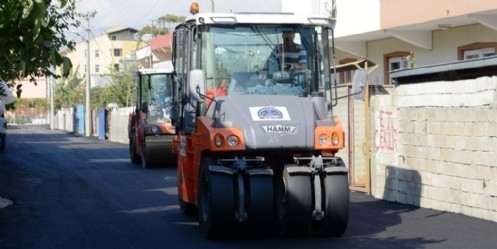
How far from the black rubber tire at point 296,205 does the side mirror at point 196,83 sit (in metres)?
1.58

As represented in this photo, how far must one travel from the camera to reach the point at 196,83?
512 inches

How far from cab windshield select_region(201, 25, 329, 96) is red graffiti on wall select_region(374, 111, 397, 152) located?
4.51 metres

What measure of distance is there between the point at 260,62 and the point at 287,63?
385 millimetres

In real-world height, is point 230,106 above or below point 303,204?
above

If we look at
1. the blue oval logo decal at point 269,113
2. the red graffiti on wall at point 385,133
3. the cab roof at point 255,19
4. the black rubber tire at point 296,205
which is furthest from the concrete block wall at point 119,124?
the black rubber tire at point 296,205

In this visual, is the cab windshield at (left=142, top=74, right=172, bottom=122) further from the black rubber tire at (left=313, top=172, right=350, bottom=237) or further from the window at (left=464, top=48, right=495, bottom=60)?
the black rubber tire at (left=313, top=172, right=350, bottom=237)

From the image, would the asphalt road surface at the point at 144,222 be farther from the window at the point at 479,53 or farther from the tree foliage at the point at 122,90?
the tree foliage at the point at 122,90

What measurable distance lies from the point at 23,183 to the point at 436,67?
11.9 m

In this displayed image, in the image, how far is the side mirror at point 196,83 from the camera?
510 inches

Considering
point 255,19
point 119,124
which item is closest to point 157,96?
point 255,19

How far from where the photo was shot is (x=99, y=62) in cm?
13162

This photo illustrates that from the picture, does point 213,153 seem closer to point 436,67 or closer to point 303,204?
point 303,204

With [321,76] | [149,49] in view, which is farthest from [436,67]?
[149,49]

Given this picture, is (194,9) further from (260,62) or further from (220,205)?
(220,205)
